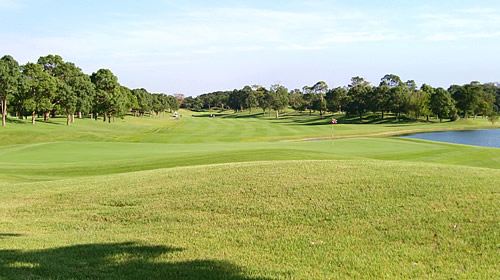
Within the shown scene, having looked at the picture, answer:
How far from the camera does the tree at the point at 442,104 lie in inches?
3639

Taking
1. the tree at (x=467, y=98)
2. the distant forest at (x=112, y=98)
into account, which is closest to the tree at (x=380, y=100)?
the distant forest at (x=112, y=98)

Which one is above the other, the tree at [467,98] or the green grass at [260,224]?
the tree at [467,98]

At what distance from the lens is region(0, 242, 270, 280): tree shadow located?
5875mm

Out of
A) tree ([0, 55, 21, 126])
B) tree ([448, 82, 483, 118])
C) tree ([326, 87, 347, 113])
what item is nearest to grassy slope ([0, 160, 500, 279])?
tree ([0, 55, 21, 126])

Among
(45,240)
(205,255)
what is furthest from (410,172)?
(45,240)

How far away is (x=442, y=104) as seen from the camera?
92.5 m

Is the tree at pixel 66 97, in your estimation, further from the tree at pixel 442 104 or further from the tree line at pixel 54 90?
the tree at pixel 442 104

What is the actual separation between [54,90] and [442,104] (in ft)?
278

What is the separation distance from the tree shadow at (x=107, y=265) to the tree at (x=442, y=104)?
98414mm

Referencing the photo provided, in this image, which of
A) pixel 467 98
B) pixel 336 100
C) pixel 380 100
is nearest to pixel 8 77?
pixel 380 100

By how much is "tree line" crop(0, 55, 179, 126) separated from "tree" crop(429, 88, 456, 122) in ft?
246

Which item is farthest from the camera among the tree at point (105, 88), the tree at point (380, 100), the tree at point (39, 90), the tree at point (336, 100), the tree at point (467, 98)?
the tree at point (336, 100)

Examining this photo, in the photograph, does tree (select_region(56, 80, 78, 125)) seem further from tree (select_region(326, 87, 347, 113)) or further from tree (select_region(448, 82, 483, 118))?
tree (select_region(448, 82, 483, 118))

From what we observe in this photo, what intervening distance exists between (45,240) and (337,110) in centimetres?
12884
